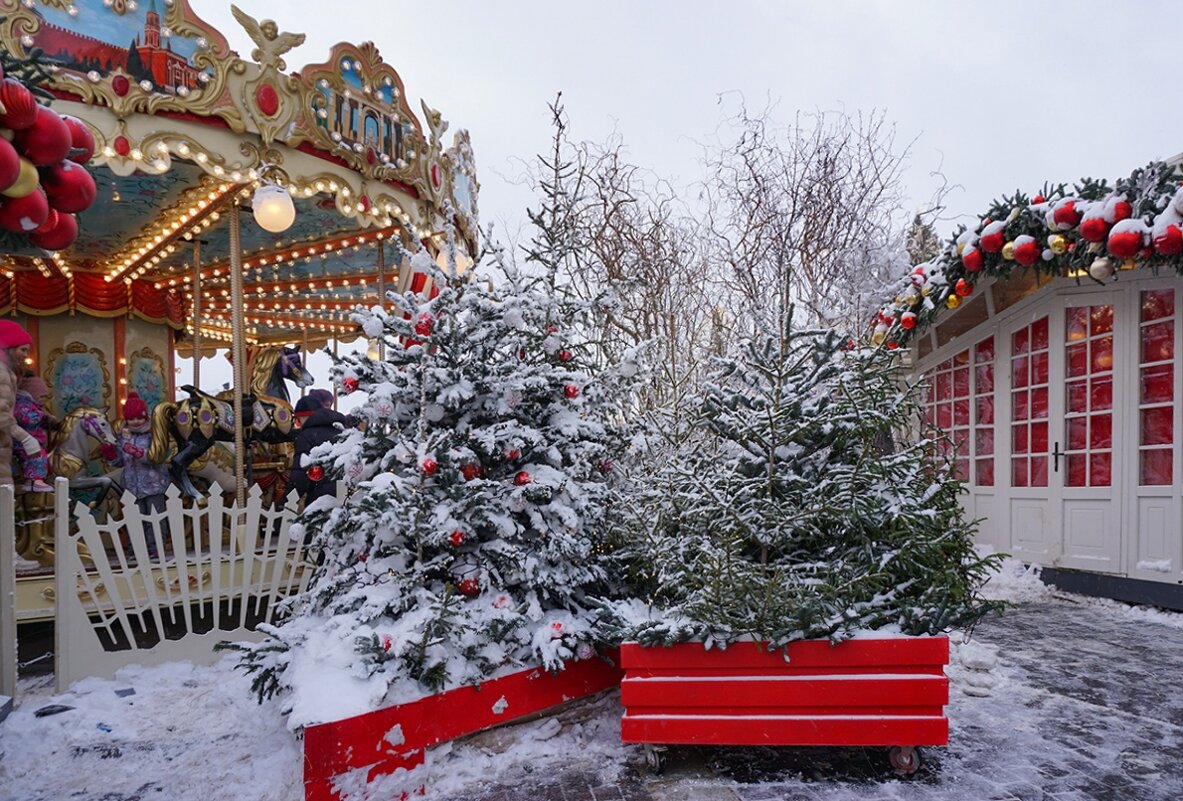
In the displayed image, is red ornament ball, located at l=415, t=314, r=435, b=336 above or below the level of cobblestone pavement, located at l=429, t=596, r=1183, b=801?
above

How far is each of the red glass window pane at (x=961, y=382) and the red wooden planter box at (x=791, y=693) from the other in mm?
6298

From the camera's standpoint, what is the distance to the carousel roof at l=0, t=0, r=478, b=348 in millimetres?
5168

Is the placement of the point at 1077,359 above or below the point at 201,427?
above

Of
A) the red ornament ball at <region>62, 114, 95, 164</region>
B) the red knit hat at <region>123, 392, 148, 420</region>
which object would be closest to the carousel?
the red ornament ball at <region>62, 114, 95, 164</region>

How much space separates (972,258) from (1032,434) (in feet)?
6.80

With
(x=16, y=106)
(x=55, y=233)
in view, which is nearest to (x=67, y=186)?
(x=55, y=233)

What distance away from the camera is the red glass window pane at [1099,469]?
6.48 metres

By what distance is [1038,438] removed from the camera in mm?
7293

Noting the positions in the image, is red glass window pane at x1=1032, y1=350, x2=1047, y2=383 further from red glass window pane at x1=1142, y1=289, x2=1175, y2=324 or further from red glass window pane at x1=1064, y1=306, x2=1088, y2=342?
red glass window pane at x1=1142, y1=289, x2=1175, y2=324

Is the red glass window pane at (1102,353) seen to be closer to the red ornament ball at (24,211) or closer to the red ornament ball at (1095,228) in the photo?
the red ornament ball at (1095,228)

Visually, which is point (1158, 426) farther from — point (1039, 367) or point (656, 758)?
point (656, 758)

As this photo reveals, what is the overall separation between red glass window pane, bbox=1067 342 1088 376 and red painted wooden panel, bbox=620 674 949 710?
5139mm

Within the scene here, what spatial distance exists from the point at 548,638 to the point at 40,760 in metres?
2.58

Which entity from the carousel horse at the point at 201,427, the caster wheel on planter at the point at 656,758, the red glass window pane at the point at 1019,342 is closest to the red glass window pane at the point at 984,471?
the red glass window pane at the point at 1019,342
